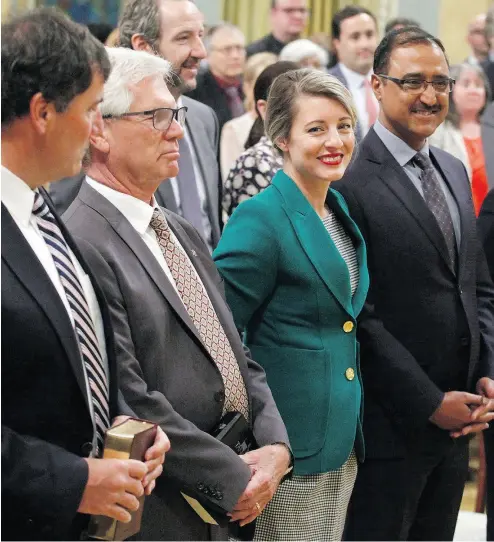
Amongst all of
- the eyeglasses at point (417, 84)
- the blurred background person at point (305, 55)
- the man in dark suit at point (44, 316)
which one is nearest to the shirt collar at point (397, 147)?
the eyeglasses at point (417, 84)

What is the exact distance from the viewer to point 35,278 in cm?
174

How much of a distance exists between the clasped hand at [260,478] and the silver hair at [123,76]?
784 millimetres

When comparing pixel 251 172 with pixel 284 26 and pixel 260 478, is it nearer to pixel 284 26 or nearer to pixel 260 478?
pixel 260 478

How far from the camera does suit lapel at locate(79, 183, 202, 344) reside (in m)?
2.21

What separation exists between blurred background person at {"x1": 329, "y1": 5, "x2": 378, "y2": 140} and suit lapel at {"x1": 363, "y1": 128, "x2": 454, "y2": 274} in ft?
8.00

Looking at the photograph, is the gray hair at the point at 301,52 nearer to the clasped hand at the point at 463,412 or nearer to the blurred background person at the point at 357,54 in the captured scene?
the blurred background person at the point at 357,54

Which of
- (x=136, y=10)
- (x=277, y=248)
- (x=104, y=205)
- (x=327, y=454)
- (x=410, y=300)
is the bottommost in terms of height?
(x=327, y=454)

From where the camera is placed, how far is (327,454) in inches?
106

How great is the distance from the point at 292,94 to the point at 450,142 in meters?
2.58

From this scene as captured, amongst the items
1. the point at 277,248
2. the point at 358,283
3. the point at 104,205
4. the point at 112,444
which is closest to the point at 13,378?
the point at 112,444

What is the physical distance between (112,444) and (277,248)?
3.11 ft

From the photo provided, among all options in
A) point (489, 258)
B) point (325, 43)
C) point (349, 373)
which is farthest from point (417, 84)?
point (325, 43)

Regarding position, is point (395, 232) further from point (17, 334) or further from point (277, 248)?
point (17, 334)

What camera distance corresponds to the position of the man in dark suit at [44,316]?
1724 mm
